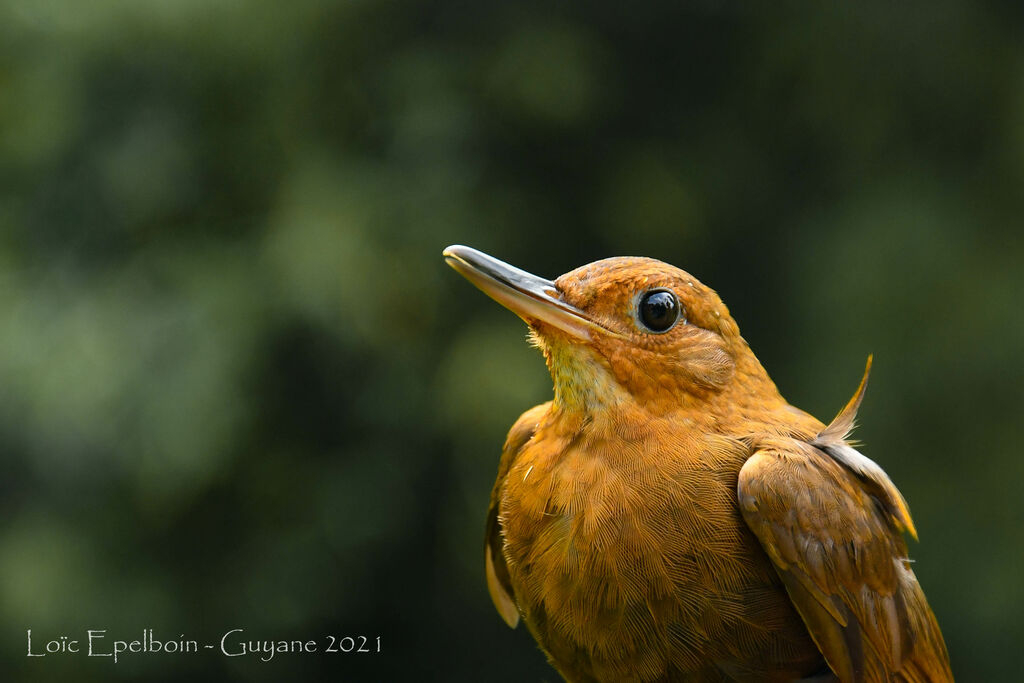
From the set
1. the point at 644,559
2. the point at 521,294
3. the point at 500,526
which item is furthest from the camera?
the point at 500,526

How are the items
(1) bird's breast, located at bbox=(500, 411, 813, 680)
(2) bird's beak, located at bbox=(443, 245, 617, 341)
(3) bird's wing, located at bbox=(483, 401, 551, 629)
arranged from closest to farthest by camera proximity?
(1) bird's breast, located at bbox=(500, 411, 813, 680) → (2) bird's beak, located at bbox=(443, 245, 617, 341) → (3) bird's wing, located at bbox=(483, 401, 551, 629)

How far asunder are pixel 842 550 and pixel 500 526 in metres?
0.79

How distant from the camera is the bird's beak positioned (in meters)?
1.91

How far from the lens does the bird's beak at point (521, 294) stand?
1908mm

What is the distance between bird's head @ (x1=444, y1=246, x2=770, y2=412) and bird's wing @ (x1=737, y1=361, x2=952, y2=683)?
0.75 ft

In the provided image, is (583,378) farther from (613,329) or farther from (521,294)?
(521,294)

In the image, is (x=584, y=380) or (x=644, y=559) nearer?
(x=644, y=559)

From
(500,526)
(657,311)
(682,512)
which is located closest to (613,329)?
(657,311)

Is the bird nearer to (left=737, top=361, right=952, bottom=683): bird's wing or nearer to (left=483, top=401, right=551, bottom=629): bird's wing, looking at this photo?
(left=737, top=361, right=952, bottom=683): bird's wing

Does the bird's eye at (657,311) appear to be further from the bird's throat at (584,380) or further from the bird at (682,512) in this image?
the bird's throat at (584,380)

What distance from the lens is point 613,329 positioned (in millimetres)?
1962

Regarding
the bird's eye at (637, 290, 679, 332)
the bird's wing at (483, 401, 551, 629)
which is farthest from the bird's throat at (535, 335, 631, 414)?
the bird's wing at (483, 401, 551, 629)

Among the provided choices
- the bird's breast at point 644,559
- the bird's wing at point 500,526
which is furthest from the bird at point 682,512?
the bird's wing at point 500,526

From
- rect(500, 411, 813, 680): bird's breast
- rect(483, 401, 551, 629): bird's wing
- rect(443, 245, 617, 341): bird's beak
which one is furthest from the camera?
rect(483, 401, 551, 629): bird's wing
